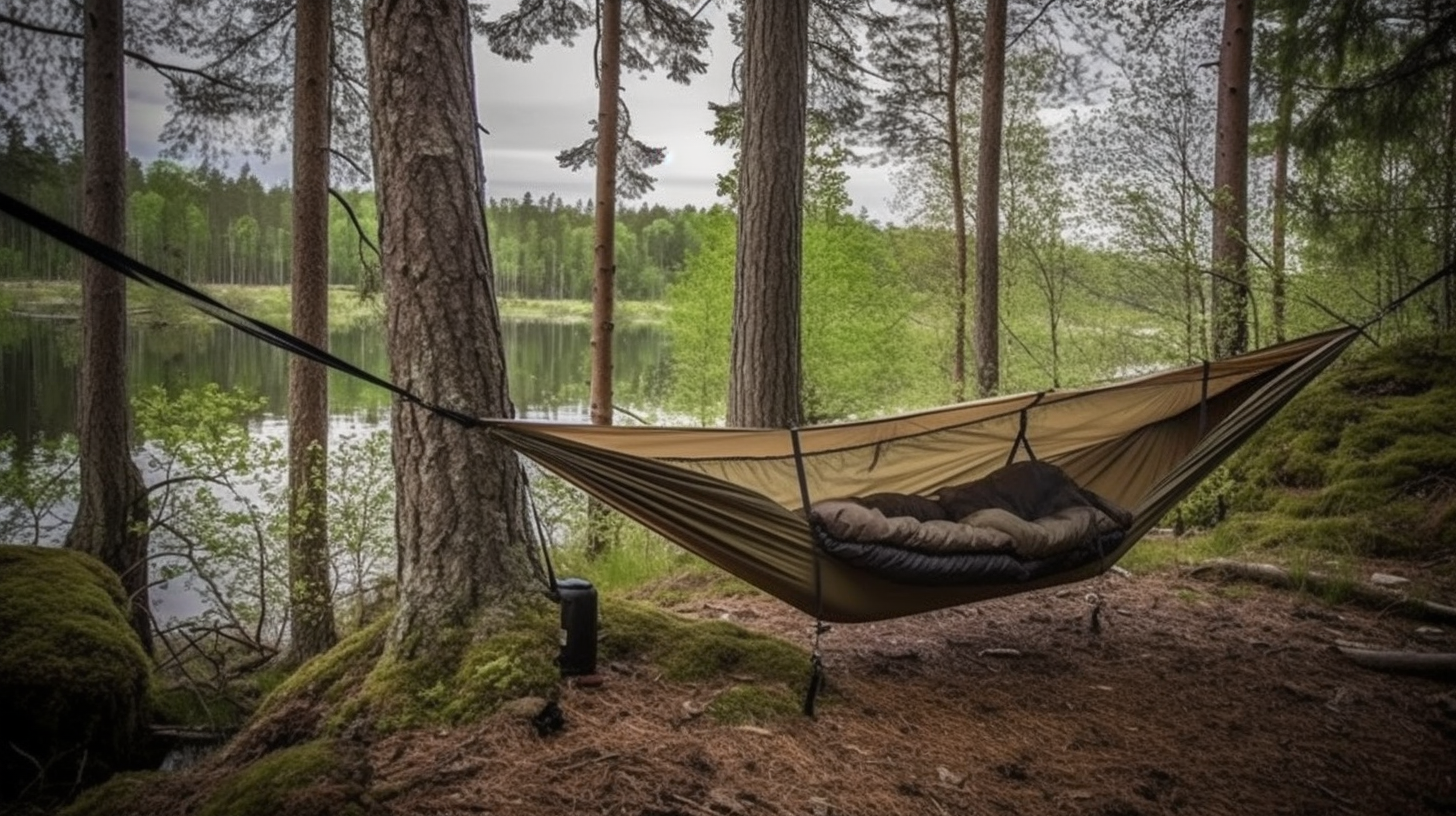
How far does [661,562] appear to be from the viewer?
432 centimetres

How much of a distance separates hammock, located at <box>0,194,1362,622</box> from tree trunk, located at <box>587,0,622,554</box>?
2985 mm

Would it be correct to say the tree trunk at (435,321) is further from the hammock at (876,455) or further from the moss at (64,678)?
the moss at (64,678)

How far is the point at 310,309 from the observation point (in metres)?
4.25

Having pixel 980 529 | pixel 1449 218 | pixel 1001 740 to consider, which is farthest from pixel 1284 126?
pixel 1001 740

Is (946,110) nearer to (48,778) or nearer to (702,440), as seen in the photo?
(702,440)

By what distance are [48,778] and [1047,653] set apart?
3.04 metres

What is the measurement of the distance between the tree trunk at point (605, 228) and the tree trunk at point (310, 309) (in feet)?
5.34

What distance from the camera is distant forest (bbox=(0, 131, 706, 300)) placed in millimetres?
5555

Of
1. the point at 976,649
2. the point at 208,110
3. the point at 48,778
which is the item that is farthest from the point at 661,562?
the point at 208,110

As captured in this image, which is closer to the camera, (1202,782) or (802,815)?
(802,815)

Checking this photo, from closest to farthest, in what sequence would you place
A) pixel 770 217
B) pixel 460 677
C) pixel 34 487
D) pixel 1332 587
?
pixel 460 677, pixel 1332 587, pixel 770 217, pixel 34 487

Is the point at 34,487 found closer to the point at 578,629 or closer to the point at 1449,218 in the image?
the point at 578,629

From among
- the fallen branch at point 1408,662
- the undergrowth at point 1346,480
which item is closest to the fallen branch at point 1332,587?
the undergrowth at point 1346,480

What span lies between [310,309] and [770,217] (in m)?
2.56
